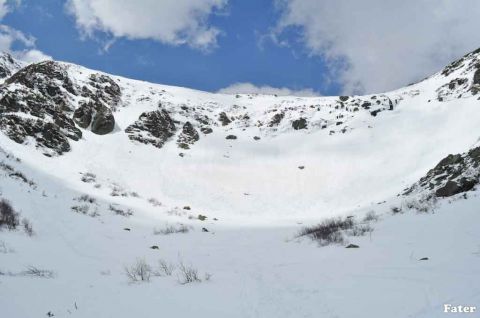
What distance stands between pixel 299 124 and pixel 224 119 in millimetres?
10692

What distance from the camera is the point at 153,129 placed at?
4775 cm

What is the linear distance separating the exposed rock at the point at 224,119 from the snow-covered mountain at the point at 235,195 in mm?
268

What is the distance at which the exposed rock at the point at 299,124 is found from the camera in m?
51.0

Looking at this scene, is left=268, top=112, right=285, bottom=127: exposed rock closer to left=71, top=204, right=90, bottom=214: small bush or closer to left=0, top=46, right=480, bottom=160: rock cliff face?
left=0, top=46, right=480, bottom=160: rock cliff face

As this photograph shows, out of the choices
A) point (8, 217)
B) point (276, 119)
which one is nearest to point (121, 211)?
point (8, 217)

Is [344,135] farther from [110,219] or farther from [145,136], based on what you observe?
[110,219]

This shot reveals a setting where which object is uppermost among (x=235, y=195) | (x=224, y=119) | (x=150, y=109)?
(x=224, y=119)

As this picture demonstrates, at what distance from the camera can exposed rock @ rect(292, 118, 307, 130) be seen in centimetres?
5103

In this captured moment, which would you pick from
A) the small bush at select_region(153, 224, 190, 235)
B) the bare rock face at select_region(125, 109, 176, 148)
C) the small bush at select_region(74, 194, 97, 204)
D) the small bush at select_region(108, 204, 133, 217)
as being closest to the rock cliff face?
the bare rock face at select_region(125, 109, 176, 148)

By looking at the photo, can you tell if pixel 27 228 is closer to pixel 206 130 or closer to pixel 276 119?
pixel 206 130

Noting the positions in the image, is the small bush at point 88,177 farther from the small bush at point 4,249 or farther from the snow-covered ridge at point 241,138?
the small bush at point 4,249

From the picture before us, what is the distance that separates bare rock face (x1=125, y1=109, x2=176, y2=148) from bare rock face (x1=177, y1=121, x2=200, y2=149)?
1322mm

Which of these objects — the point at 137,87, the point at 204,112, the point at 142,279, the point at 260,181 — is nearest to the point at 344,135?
the point at 260,181

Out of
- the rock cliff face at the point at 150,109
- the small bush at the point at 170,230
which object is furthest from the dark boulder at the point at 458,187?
the rock cliff face at the point at 150,109
